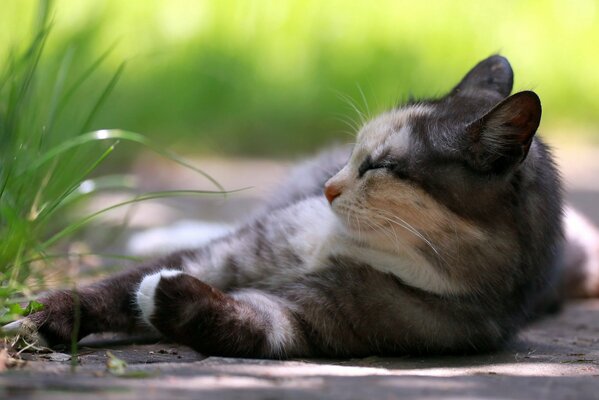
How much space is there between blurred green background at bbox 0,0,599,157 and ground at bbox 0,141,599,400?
147 inches

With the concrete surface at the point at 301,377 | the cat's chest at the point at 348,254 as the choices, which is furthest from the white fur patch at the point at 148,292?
the cat's chest at the point at 348,254

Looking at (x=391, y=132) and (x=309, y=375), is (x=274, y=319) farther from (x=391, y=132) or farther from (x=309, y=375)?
(x=391, y=132)

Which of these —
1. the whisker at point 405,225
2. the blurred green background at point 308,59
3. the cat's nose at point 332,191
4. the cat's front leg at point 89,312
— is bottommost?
the cat's front leg at point 89,312

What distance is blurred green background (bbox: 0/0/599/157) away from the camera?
6.96m

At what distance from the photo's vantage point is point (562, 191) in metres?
3.10

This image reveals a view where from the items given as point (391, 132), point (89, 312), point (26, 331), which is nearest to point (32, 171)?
point (89, 312)

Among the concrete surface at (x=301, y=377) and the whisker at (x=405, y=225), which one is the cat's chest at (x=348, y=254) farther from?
the concrete surface at (x=301, y=377)

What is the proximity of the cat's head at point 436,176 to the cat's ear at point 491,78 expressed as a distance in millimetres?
413

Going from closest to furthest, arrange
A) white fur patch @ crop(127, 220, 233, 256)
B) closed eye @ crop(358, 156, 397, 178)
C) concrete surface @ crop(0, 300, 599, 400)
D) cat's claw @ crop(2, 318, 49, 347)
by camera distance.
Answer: concrete surface @ crop(0, 300, 599, 400), cat's claw @ crop(2, 318, 49, 347), closed eye @ crop(358, 156, 397, 178), white fur patch @ crop(127, 220, 233, 256)

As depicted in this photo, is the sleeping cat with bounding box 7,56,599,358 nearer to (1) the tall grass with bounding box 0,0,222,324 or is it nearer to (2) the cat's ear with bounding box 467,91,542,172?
(2) the cat's ear with bounding box 467,91,542,172

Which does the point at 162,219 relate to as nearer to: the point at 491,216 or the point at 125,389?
the point at 491,216

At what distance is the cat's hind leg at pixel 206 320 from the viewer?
260 cm

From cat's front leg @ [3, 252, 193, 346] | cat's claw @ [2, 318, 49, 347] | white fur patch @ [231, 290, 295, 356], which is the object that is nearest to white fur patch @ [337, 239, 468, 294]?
white fur patch @ [231, 290, 295, 356]

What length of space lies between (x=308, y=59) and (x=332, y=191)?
497cm
